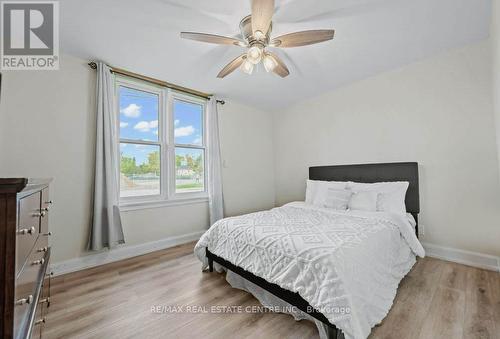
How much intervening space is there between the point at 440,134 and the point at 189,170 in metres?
3.58

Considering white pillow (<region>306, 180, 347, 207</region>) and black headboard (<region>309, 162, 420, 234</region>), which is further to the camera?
white pillow (<region>306, 180, 347, 207</region>)

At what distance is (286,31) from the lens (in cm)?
209

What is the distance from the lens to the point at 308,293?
1.32m

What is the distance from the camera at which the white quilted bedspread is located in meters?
1.24

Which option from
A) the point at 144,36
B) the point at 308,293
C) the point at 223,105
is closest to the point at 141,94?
the point at 144,36

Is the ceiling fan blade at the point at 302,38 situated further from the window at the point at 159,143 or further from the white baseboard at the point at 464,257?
the white baseboard at the point at 464,257

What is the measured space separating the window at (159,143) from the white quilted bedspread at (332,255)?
1.39 meters

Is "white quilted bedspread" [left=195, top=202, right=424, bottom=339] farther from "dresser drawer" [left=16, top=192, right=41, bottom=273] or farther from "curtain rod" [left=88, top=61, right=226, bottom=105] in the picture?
"curtain rod" [left=88, top=61, right=226, bottom=105]

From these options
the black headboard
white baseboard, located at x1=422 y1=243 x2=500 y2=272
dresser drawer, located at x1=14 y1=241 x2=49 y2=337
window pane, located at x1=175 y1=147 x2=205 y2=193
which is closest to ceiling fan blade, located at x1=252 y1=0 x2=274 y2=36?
dresser drawer, located at x1=14 y1=241 x2=49 y2=337

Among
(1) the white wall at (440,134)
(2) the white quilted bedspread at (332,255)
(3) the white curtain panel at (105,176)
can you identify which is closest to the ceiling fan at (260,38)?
(3) the white curtain panel at (105,176)

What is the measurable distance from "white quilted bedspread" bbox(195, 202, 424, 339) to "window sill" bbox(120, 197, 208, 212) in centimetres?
118

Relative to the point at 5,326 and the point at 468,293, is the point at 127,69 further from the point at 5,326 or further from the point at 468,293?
the point at 468,293

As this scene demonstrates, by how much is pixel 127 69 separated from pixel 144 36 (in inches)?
31.9

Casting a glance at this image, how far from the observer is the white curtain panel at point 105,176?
2.42 m
